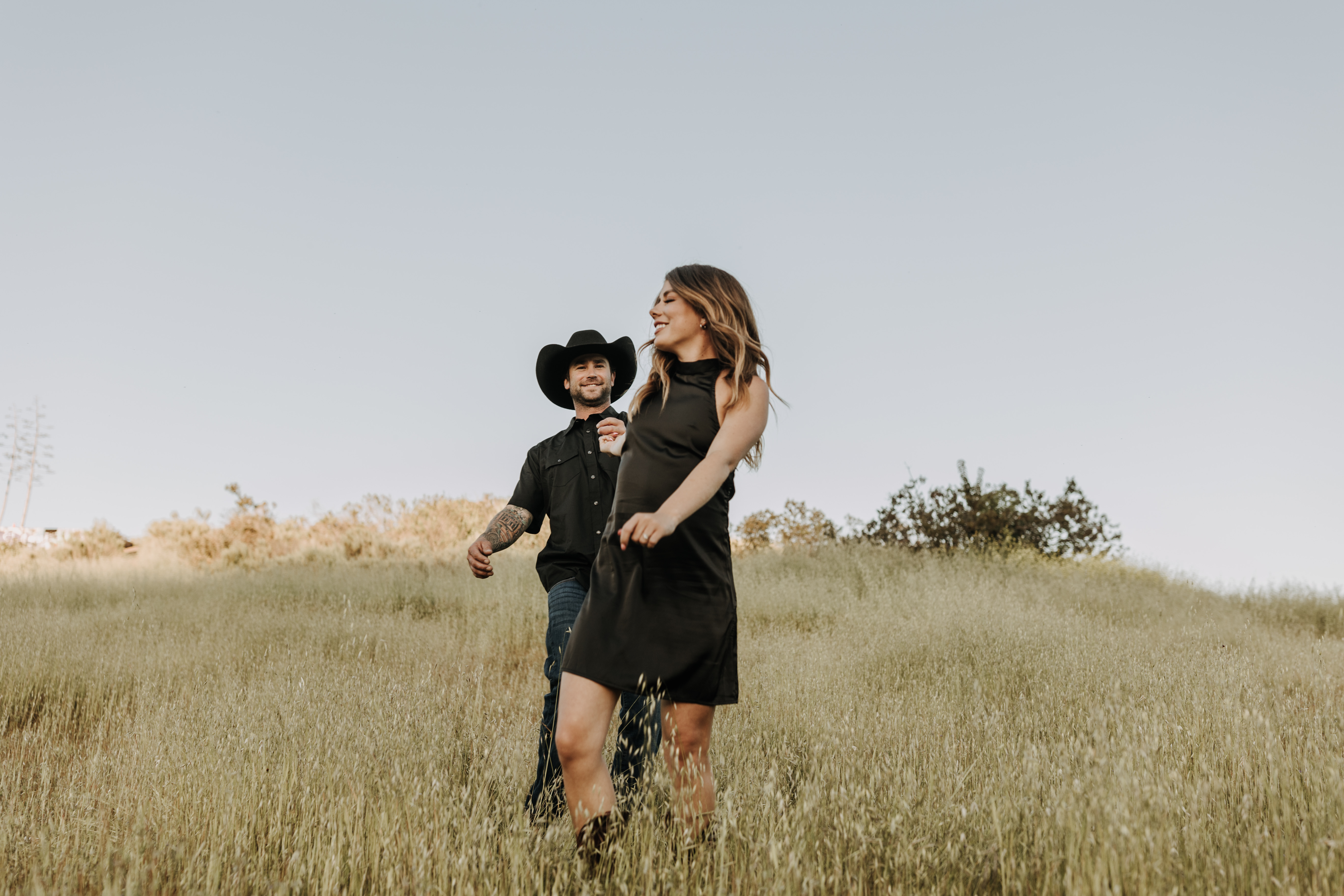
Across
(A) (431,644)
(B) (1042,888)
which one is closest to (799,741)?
(B) (1042,888)

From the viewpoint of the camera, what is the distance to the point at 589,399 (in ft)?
12.2

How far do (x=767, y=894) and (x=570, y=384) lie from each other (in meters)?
2.36

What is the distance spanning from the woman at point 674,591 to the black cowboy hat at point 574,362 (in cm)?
139

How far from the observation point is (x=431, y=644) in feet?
23.8

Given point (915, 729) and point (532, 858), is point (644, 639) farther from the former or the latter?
point (915, 729)

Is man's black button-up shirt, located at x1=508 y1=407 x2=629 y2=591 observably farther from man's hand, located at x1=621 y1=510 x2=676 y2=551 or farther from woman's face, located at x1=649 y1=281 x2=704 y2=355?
man's hand, located at x1=621 y1=510 x2=676 y2=551

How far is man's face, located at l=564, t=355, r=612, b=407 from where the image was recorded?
3723 millimetres

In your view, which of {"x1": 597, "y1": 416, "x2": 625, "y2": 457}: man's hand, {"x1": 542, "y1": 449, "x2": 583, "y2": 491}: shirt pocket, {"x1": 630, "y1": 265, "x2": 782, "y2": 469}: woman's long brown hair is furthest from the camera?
{"x1": 542, "y1": 449, "x2": 583, "y2": 491}: shirt pocket

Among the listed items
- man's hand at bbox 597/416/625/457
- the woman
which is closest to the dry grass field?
the woman

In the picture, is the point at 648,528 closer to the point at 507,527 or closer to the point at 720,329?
the point at 720,329

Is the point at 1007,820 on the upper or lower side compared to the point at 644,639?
lower

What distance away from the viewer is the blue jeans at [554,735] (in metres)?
2.79

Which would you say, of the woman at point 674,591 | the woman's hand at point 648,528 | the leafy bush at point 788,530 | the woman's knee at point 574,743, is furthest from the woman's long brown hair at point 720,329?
the leafy bush at point 788,530

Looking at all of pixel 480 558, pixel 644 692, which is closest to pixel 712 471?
pixel 644 692
